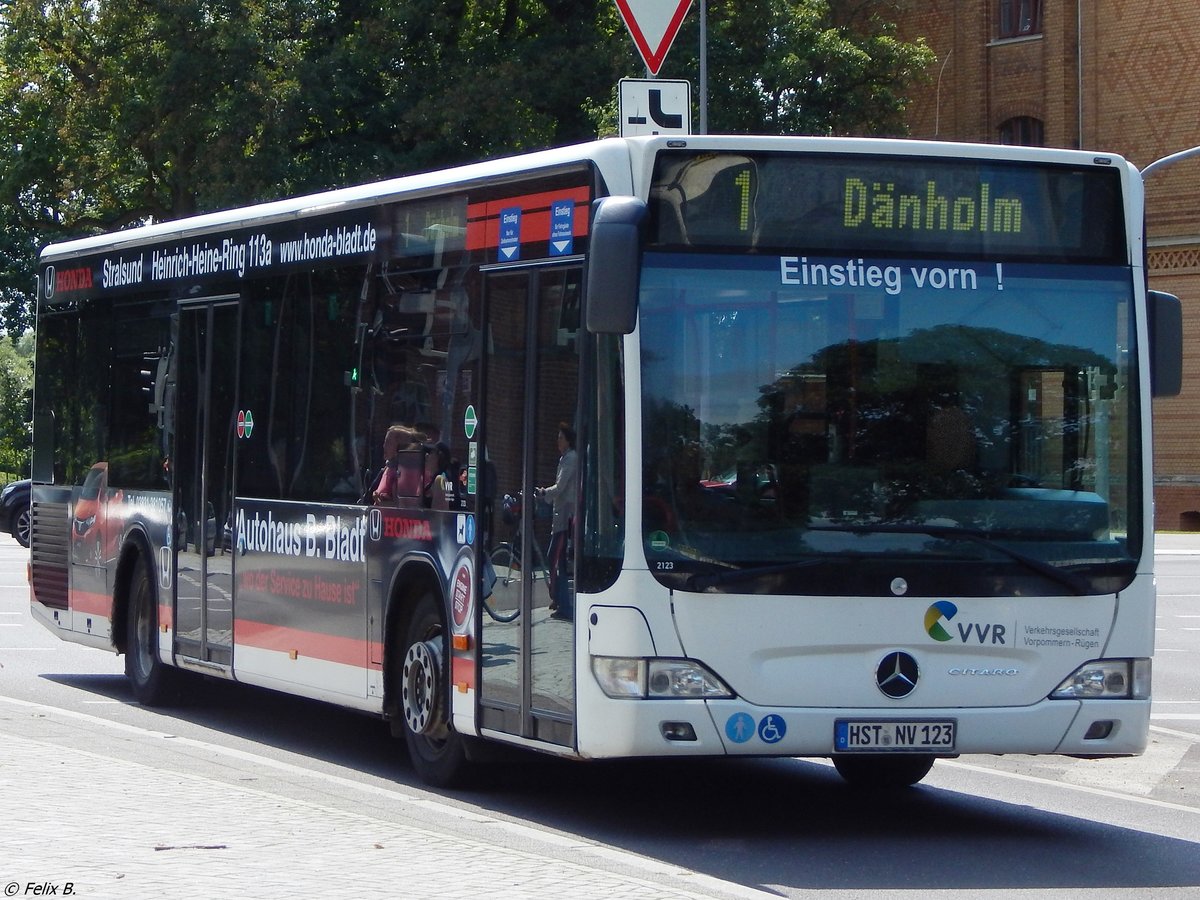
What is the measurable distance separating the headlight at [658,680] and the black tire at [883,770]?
2159mm

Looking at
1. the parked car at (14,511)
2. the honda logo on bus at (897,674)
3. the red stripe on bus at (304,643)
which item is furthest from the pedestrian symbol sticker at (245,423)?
the parked car at (14,511)

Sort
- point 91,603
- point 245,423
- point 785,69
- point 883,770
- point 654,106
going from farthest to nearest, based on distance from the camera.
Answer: point 785,69 < point 91,603 < point 654,106 < point 245,423 < point 883,770

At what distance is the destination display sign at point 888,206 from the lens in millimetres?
8266

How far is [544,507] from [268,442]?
3.46 metres

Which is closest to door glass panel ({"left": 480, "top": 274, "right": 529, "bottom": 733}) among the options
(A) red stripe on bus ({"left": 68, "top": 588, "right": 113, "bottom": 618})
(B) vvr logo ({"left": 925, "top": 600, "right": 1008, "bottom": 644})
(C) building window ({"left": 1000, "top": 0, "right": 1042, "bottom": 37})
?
(B) vvr logo ({"left": 925, "top": 600, "right": 1008, "bottom": 644})

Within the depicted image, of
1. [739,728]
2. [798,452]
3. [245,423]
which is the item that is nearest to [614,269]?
[798,452]

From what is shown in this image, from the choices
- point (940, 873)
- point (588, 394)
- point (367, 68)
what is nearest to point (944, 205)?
point (588, 394)

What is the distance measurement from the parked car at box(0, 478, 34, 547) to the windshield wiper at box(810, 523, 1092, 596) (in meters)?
27.8

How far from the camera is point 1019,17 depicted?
146 feet

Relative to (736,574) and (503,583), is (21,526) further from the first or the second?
(736,574)

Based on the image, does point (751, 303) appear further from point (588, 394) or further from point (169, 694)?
point (169, 694)

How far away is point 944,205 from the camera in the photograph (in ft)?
28.2

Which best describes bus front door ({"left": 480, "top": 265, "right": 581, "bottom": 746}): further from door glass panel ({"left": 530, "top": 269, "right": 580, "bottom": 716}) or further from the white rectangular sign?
the white rectangular sign

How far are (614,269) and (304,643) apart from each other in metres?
4.18
